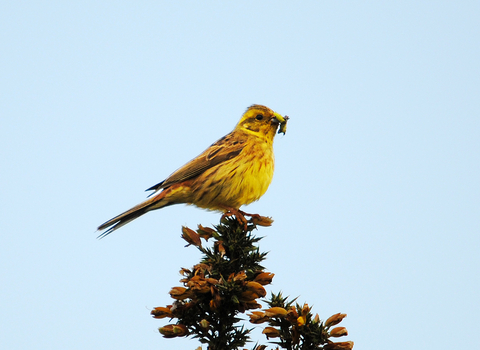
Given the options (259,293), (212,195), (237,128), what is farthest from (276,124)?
(259,293)

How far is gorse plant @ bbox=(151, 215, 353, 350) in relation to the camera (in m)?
3.38

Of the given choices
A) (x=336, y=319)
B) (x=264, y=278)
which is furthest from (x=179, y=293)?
(x=336, y=319)

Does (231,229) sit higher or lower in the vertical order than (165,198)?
lower

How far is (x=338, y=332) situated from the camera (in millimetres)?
3375

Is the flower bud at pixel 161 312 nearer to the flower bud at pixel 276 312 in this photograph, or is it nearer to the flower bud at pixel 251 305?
the flower bud at pixel 251 305

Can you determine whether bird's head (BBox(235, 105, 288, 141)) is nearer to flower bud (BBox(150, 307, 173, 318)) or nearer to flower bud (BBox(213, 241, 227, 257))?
flower bud (BBox(213, 241, 227, 257))

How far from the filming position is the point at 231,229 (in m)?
4.23

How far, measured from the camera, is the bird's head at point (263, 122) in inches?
329

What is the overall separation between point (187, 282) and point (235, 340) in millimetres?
500

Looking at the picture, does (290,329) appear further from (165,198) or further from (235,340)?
(165,198)

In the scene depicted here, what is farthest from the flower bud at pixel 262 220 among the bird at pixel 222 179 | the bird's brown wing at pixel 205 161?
the bird's brown wing at pixel 205 161

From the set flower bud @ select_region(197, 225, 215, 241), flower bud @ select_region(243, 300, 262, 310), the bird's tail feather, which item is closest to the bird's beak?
the bird's tail feather

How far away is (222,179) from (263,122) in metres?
1.62

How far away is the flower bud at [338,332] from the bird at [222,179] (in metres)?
3.97
